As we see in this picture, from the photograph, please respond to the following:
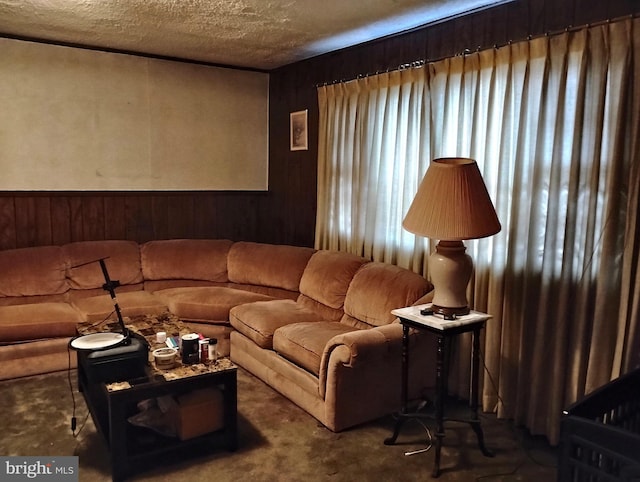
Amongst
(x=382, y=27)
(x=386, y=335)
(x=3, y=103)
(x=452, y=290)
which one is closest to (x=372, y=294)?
(x=386, y=335)

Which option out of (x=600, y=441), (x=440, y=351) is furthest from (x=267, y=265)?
(x=600, y=441)

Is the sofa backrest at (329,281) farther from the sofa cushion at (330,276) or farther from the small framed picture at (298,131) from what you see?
the small framed picture at (298,131)

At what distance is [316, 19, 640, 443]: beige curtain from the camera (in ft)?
8.16

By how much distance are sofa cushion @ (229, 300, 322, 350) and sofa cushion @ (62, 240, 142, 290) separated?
105 cm

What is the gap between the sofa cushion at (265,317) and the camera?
345cm

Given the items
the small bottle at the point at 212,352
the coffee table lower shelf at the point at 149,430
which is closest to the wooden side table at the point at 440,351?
the coffee table lower shelf at the point at 149,430

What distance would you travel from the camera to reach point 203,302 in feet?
13.1

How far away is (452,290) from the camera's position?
2645 millimetres

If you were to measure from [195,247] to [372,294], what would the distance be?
193 cm

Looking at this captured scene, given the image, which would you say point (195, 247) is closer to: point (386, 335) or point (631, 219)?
point (386, 335)

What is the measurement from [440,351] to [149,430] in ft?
4.98

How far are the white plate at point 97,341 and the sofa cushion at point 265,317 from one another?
3.02ft

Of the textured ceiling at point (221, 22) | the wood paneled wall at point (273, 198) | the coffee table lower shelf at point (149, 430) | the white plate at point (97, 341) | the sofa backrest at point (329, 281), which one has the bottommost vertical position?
the coffee table lower shelf at point (149, 430)

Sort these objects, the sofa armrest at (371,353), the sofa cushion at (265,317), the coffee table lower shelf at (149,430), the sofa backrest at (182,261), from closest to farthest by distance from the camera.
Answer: the coffee table lower shelf at (149,430), the sofa armrest at (371,353), the sofa cushion at (265,317), the sofa backrest at (182,261)
